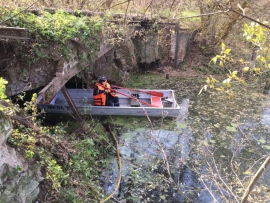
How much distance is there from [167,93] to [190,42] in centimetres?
657

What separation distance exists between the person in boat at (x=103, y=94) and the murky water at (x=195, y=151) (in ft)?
4.52

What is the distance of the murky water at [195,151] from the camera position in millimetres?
6035

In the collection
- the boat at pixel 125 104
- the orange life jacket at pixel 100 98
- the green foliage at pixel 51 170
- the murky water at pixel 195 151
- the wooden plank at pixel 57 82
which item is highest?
the wooden plank at pixel 57 82

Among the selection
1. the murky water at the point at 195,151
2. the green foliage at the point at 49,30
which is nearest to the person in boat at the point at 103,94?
the murky water at the point at 195,151

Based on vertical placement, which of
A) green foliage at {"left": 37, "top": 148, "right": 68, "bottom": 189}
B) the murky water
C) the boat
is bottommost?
the murky water

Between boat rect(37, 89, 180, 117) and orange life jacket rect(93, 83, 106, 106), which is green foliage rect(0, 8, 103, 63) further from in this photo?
boat rect(37, 89, 180, 117)

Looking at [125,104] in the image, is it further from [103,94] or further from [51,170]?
[51,170]

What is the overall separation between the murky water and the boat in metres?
0.45

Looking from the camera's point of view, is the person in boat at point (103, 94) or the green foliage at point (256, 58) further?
the person in boat at point (103, 94)

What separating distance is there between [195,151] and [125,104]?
12.2 ft

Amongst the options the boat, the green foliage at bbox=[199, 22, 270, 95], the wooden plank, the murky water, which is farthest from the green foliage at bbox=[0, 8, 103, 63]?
the green foliage at bbox=[199, 22, 270, 95]

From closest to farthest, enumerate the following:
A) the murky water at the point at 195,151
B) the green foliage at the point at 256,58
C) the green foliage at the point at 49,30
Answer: the green foliage at the point at 256,58 → the green foliage at the point at 49,30 → the murky water at the point at 195,151

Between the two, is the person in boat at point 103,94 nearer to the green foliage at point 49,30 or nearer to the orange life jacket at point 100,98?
the orange life jacket at point 100,98

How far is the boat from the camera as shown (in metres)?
9.11
